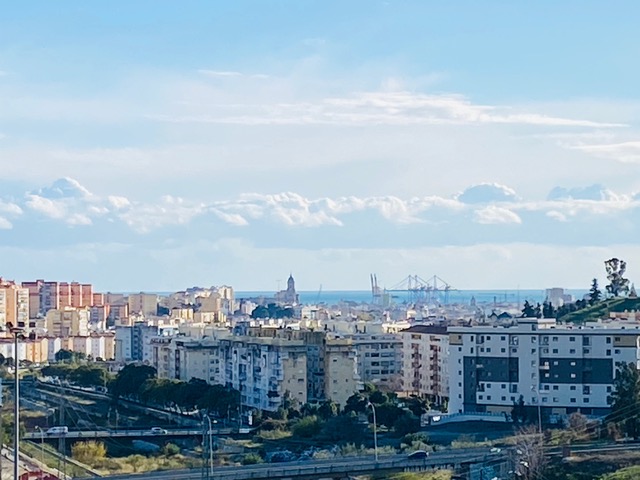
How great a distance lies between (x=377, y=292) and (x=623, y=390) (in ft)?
366

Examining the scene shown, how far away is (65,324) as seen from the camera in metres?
56.2

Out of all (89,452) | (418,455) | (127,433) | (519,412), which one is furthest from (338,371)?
(418,455)

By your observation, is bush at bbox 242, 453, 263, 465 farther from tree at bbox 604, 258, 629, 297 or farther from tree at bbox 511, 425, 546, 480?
tree at bbox 604, 258, 629, 297

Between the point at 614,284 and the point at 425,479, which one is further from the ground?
the point at 614,284

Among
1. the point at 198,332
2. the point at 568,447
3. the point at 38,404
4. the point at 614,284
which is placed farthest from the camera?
the point at 198,332

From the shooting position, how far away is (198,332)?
142ft

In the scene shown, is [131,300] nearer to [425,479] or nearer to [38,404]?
[38,404]

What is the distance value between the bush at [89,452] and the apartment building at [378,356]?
14.1 m

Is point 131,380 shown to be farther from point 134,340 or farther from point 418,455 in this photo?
point 134,340

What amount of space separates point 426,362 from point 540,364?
662 cm

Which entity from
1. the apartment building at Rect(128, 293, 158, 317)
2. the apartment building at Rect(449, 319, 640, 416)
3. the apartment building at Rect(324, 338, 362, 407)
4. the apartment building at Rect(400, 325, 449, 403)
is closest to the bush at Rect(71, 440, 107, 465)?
the apartment building at Rect(324, 338, 362, 407)

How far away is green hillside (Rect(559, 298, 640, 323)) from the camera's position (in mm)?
34188

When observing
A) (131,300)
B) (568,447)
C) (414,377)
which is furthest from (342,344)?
(131,300)

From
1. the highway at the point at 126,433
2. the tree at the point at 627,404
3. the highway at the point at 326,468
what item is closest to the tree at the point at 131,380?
the highway at the point at 126,433
